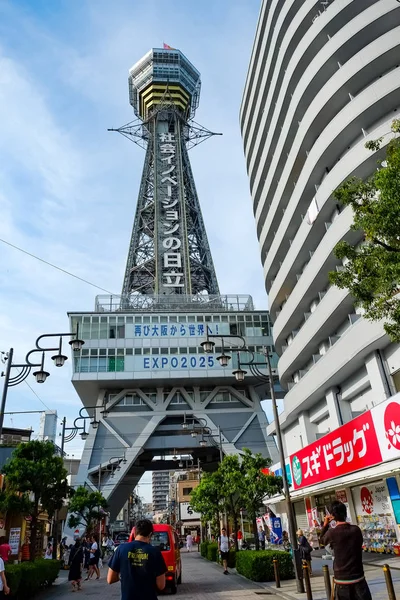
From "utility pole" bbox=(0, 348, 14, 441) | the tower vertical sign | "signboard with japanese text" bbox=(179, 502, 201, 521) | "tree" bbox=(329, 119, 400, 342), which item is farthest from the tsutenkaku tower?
"tree" bbox=(329, 119, 400, 342)

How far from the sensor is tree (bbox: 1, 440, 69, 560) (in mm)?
19656

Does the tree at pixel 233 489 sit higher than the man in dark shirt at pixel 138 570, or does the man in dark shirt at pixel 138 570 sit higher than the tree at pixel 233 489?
the tree at pixel 233 489

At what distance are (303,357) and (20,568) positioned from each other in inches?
875

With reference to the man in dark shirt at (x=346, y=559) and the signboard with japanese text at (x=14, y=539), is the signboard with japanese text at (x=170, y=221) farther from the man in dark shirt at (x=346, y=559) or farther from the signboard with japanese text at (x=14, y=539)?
the man in dark shirt at (x=346, y=559)

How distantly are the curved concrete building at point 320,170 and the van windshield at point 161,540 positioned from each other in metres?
10.7

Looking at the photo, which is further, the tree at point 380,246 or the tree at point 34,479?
the tree at point 34,479

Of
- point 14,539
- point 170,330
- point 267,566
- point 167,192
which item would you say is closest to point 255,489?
point 267,566

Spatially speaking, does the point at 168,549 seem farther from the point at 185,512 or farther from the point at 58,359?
the point at 185,512

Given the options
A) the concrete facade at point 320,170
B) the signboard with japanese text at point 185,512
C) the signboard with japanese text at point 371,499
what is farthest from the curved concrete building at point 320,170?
the signboard with japanese text at point 185,512

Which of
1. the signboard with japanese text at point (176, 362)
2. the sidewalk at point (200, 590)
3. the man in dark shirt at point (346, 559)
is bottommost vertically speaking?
the sidewalk at point (200, 590)

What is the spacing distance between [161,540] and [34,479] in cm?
700

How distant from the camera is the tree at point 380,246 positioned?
29.2 feet

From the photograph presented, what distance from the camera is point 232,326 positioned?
64.1m

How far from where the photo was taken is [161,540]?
16109 mm
